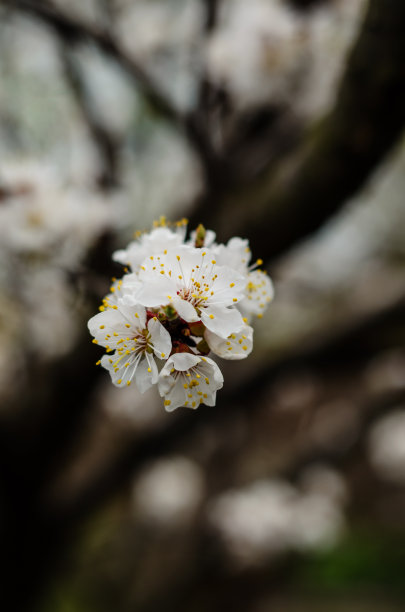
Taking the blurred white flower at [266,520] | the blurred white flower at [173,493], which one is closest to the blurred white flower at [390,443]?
the blurred white flower at [266,520]

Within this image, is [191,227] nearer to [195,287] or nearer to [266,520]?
[195,287]

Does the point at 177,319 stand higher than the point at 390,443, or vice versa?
the point at 390,443

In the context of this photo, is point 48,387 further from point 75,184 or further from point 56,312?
point 75,184

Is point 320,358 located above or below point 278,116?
below

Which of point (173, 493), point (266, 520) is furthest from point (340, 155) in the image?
point (173, 493)

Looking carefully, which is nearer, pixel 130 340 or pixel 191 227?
pixel 130 340

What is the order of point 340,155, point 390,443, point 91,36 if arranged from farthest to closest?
point 390,443 < point 91,36 < point 340,155

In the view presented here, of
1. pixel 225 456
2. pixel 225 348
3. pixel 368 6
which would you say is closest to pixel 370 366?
pixel 225 456
